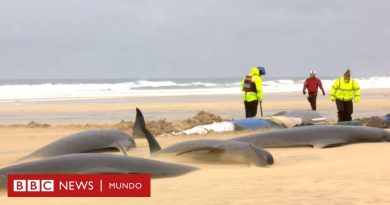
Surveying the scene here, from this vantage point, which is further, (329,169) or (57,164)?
(329,169)

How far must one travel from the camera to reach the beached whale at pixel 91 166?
217 inches

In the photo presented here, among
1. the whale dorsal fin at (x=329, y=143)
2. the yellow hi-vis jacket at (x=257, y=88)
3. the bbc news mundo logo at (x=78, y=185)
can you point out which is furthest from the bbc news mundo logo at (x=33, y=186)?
the yellow hi-vis jacket at (x=257, y=88)

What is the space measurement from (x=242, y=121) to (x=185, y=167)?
614 centimetres

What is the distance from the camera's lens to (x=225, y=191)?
498 centimetres

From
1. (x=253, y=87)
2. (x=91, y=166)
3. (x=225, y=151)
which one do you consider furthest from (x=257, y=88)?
(x=91, y=166)

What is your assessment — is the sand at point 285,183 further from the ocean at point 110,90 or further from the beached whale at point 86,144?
the ocean at point 110,90

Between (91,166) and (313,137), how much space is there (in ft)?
14.6

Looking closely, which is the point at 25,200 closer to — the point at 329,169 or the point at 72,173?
the point at 72,173

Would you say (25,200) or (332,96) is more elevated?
(332,96)

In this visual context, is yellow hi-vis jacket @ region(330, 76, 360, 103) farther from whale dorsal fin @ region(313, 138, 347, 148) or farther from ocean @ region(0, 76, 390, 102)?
ocean @ region(0, 76, 390, 102)

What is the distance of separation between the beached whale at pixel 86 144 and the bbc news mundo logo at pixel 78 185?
2.75 m

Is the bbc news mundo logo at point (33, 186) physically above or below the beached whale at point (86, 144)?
below

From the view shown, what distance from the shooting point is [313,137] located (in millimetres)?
8984

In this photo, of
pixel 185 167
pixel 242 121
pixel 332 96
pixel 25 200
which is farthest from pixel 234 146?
pixel 332 96
